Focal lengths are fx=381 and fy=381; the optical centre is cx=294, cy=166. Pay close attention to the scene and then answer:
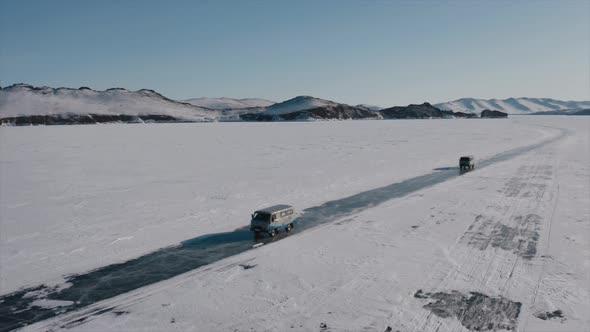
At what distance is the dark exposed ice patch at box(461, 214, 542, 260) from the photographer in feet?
70.8

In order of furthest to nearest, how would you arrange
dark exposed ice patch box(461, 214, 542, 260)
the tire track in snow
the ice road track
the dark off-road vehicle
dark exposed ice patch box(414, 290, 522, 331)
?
the dark off-road vehicle < dark exposed ice patch box(461, 214, 542, 260) < the ice road track < the tire track in snow < dark exposed ice patch box(414, 290, 522, 331)

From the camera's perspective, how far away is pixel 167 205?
102 ft

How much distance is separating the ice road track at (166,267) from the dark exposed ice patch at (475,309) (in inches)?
20.0

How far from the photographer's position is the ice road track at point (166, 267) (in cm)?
1528

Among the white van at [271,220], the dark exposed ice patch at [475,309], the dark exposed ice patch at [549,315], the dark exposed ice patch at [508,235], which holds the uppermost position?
the white van at [271,220]

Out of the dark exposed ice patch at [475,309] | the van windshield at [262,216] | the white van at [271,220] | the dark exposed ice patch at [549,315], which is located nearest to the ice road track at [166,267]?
the dark exposed ice patch at [475,309]

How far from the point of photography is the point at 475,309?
14.9 metres

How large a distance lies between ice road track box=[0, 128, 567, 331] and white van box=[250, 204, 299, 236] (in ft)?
2.06

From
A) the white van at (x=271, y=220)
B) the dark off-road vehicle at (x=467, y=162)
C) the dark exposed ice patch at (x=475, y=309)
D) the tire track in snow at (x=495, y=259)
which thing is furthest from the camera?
the dark off-road vehicle at (x=467, y=162)

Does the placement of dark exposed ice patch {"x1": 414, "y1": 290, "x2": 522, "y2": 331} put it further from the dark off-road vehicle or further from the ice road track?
the dark off-road vehicle

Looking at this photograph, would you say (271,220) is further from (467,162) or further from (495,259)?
(467,162)

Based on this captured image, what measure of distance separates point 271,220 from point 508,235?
14685 millimetres

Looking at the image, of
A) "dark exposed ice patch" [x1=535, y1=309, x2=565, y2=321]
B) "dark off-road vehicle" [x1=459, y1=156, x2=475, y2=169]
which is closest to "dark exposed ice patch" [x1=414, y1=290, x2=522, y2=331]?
"dark exposed ice patch" [x1=535, y1=309, x2=565, y2=321]

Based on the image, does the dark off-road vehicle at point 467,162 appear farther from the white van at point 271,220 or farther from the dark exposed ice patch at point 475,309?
the dark exposed ice patch at point 475,309
